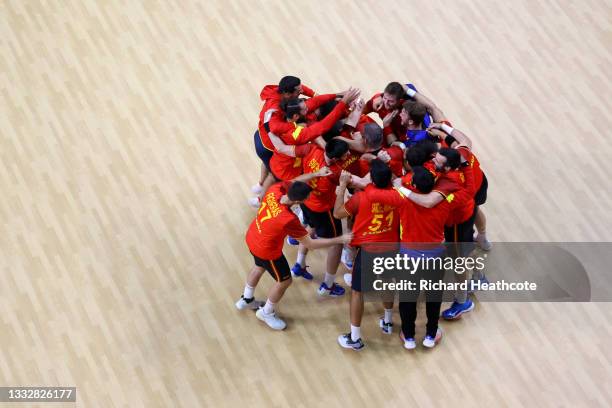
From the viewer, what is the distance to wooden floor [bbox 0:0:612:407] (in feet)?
23.1

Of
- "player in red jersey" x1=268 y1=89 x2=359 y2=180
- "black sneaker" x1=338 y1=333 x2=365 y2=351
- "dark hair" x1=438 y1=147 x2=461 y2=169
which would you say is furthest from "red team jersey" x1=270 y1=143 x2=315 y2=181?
"black sneaker" x1=338 y1=333 x2=365 y2=351

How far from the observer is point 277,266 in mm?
6816

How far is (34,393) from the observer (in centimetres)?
697

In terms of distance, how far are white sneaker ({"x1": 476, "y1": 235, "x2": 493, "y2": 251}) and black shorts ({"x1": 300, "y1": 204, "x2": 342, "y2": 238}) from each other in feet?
4.45

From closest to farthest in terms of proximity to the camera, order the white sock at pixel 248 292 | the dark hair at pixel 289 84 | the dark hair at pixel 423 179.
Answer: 1. the dark hair at pixel 423 179
2. the dark hair at pixel 289 84
3. the white sock at pixel 248 292

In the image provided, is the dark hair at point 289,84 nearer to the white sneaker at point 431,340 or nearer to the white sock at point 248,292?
the white sock at point 248,292

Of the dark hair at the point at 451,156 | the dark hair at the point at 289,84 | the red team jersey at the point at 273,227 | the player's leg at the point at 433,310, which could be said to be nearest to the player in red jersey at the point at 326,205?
the red team jersey at the point at 273,227

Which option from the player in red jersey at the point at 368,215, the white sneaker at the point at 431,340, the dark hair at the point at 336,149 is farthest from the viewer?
the white sneaker at the point at 431,340

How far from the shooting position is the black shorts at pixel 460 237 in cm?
689

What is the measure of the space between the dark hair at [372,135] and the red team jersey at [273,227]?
0.73 meters

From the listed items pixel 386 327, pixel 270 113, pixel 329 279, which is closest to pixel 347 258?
pixel 329 279

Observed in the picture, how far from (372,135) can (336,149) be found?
32 centimetres

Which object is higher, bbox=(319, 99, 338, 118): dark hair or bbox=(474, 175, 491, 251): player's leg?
bbox=(319, 99, 338, 118): dark hair

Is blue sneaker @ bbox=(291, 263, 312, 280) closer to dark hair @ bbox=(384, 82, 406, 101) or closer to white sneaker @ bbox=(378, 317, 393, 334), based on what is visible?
white sneaker @ bbox=(378, 317, 393, 334)
